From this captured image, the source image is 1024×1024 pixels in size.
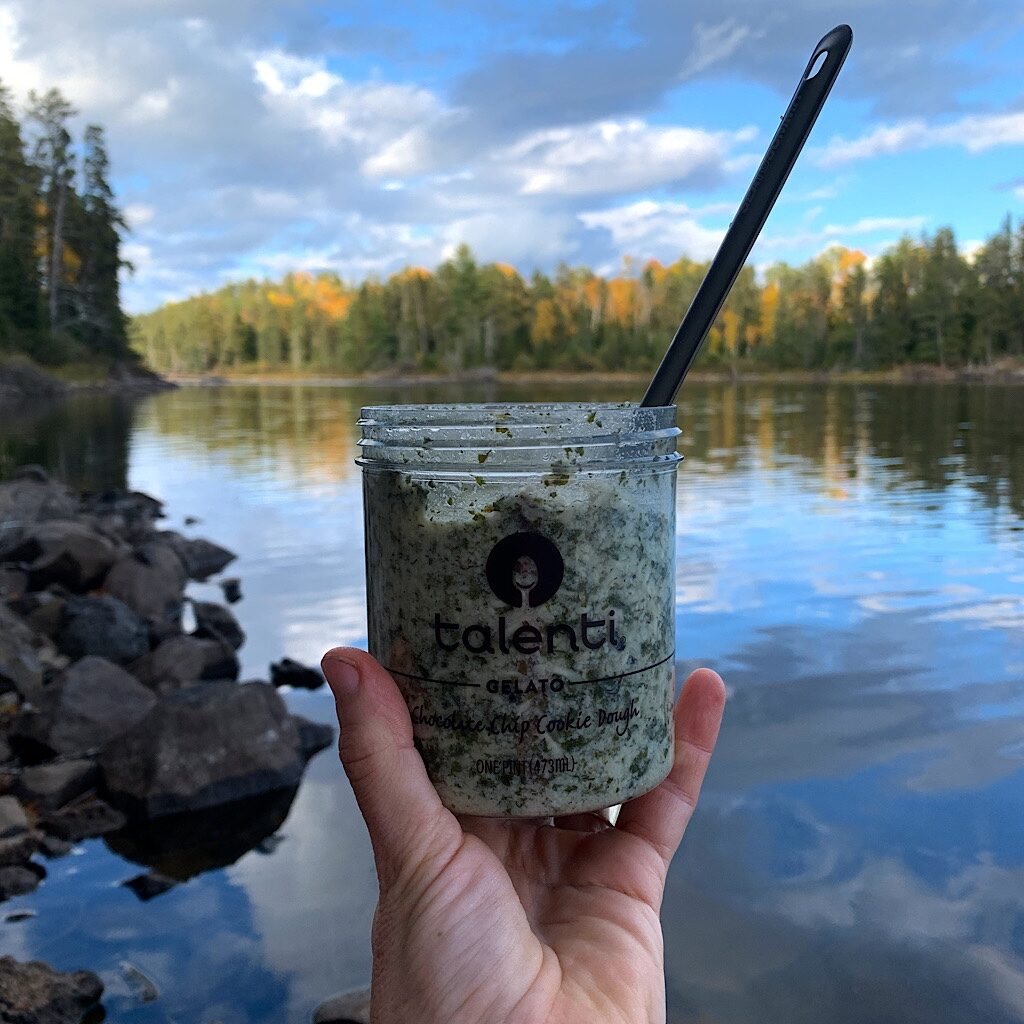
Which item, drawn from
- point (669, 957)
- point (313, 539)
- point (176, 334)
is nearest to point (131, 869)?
point (669, 957)

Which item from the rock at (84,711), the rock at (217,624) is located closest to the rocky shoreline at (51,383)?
the rock at (217,624)

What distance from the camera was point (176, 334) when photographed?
9588 centimetres

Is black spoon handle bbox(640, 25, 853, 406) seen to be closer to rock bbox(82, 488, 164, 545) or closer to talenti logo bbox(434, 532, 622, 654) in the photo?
talenti logo bbox(434, 532, 622, 654)

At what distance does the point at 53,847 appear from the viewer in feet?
17.3

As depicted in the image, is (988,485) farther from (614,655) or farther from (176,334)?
(176,334)

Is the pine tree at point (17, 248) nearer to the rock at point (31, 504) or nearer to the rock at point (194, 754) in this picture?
the rock at point (31, 504)

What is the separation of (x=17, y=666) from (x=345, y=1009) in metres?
4.11

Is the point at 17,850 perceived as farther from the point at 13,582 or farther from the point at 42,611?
the point at 13,582

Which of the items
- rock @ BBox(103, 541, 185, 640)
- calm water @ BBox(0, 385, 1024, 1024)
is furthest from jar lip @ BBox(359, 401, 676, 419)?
rock @ BBox(103, 541, 185, 640)

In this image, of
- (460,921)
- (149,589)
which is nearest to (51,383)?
(149,589)

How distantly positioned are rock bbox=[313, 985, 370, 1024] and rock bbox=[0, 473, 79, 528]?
438 inches

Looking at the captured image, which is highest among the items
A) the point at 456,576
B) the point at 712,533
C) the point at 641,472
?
the point at 641,472

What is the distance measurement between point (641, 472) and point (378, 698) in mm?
510

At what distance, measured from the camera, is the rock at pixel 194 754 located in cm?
554
